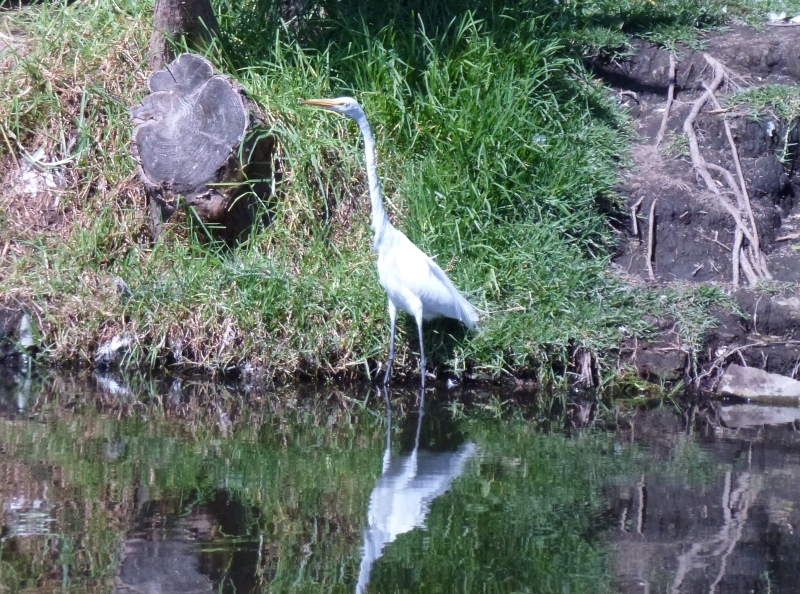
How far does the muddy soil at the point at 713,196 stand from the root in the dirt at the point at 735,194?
0.05 metres

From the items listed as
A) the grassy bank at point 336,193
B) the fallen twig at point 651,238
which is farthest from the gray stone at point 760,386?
the fallen twig at point 651,238

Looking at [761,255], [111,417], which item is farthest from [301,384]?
[761,255]

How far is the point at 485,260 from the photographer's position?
19.5 feet

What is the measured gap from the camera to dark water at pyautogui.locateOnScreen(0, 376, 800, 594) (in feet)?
10.2

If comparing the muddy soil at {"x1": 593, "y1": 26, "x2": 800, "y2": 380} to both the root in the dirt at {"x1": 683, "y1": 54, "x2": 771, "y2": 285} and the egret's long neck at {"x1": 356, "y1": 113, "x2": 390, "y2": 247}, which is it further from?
the egret's long neck at {"x1": 356, "y1": 113, "x2": 390, "y2": 247}

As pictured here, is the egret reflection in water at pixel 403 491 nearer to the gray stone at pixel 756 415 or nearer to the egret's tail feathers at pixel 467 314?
the egret's tail feathers at pixel 467 314

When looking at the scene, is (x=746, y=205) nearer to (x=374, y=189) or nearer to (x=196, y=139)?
(x=374, y=189)

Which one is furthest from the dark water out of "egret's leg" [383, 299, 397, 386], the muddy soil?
the muddy soil

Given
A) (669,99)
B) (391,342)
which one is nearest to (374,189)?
(391,342)

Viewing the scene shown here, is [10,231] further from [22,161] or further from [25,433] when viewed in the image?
[25,433]

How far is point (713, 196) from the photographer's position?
6461mm

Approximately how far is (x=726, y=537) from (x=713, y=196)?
3.52 metres

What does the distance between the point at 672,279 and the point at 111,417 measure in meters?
3.57

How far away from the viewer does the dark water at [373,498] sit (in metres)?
3.11
